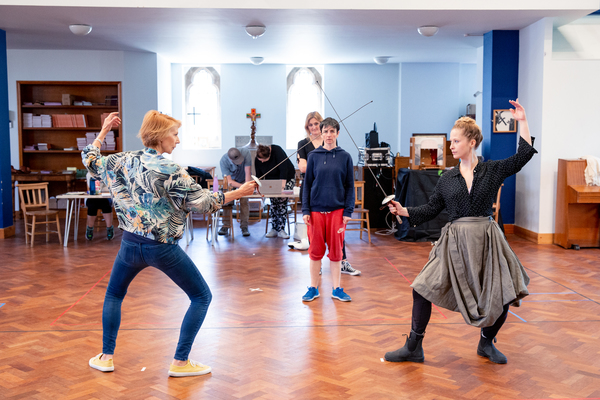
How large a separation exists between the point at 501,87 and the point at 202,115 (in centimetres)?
665

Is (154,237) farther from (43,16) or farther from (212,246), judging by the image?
(43,16)

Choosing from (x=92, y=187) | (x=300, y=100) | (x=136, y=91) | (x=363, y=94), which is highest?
(x=363, y=94)

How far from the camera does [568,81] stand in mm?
7000

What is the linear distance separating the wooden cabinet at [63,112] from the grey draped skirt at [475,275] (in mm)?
8175

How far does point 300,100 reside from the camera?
11992 millimetres

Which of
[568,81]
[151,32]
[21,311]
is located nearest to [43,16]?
[151,32]

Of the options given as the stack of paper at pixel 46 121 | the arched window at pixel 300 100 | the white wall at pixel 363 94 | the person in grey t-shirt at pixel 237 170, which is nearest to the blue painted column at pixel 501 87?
the person in grey t-shirt at pixel 237 170

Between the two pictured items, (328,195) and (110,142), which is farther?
(110,142)

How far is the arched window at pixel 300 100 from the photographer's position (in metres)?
11.9

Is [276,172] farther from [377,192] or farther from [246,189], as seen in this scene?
[246,189]

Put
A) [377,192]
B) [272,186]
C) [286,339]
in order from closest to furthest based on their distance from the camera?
[286,339] < [272,186] < [377,192]

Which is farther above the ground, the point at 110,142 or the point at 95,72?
the point at 95,72

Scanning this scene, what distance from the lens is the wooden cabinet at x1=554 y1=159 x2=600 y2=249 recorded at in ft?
22.0

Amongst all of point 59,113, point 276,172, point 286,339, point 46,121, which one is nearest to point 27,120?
point 46,121
